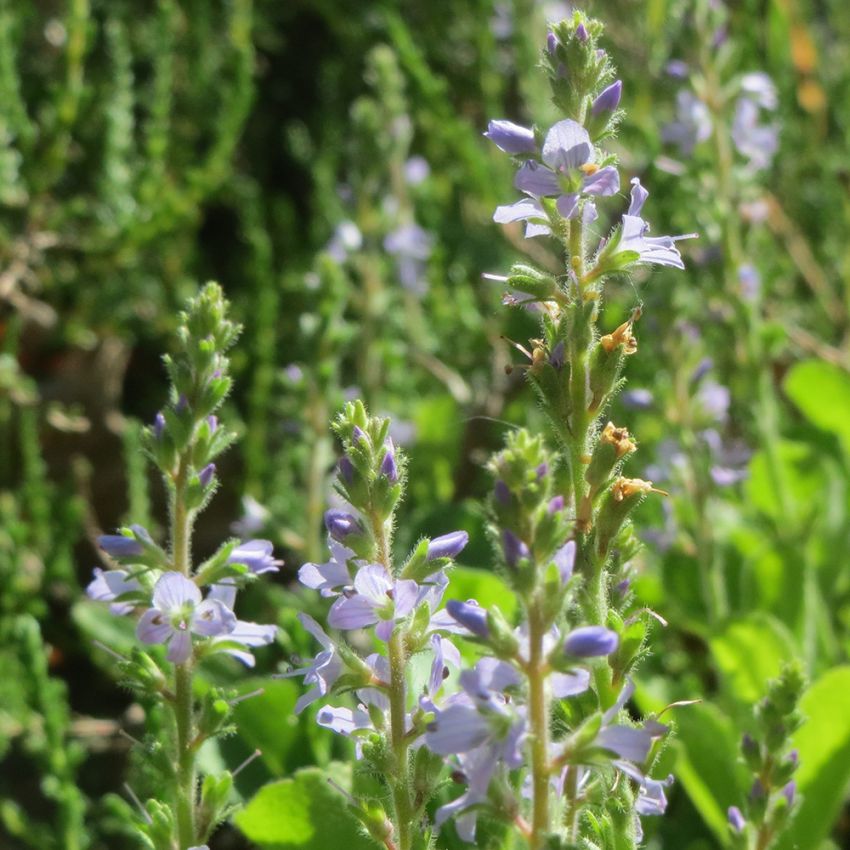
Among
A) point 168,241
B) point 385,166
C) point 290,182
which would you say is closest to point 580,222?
point 385,166

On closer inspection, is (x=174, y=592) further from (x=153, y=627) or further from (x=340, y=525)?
(x=340, y=525)

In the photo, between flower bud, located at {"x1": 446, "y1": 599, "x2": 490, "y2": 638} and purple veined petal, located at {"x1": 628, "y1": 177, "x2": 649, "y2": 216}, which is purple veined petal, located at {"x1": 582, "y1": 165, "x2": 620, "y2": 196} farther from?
flower bud, located at {"x1": 446, "y1": 599, "x2": 490, "y2": 638}

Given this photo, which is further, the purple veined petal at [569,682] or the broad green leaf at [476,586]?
the broad green leaf at [476,586]

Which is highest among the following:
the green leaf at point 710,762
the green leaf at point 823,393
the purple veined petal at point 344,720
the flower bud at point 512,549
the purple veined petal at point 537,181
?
the purple veined petal at point 537,181

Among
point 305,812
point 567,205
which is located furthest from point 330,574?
point 305,812

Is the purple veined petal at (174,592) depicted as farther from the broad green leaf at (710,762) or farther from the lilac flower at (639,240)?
the broad green leaf at (710,762)

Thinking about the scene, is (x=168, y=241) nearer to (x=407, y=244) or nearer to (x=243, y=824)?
(x=407, y=244)

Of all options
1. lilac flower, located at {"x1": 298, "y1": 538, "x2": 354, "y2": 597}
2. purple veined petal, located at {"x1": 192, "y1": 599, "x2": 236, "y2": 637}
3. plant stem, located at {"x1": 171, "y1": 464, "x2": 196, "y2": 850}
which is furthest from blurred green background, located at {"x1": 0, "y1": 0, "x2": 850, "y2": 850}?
lilac flower, located at {"x1": 298, "y1": 538, "x2": 354, "y2": 597}

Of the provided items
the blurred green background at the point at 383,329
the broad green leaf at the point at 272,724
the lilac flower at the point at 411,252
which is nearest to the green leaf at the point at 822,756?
the blurred green background at the point at 383,329
